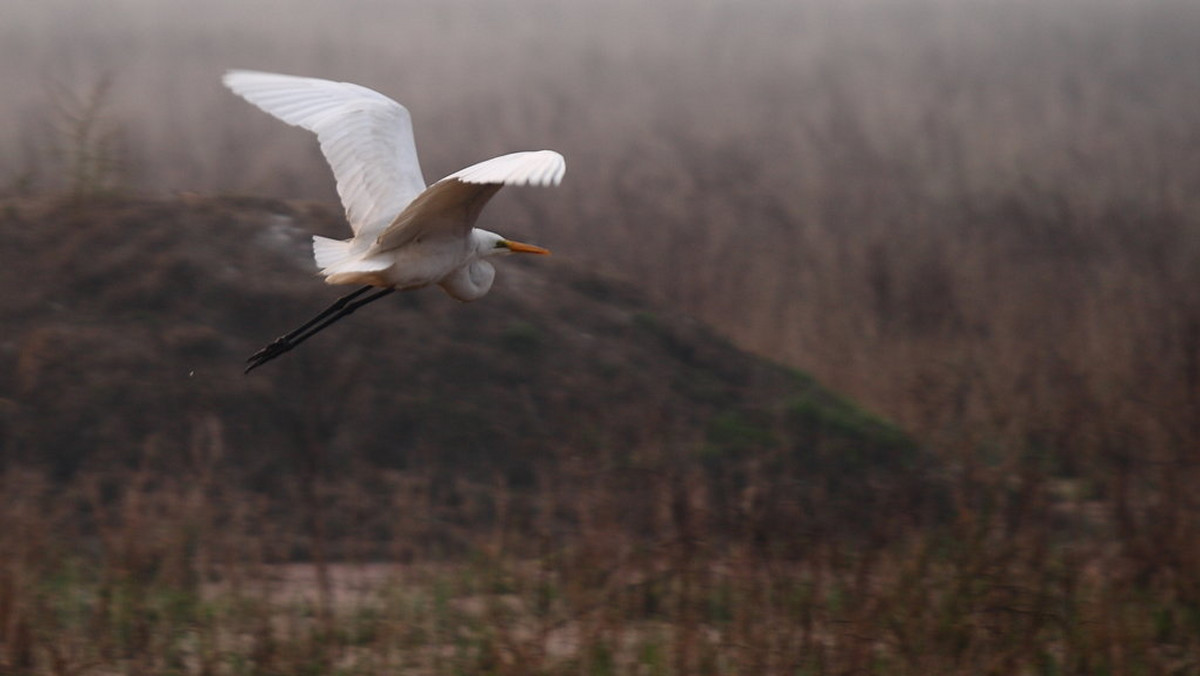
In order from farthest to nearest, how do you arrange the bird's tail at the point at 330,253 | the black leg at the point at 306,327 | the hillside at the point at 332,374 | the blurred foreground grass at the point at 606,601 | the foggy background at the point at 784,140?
the foggy background at the point at 784,140 < the hillside at the point at 332,374 < the black leg at the point at 306,327 < the bird's tail at the point at 330,253 < the blurred foreground grass at the point at 606,601

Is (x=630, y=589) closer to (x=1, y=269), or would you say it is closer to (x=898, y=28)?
(x=1, y=269)

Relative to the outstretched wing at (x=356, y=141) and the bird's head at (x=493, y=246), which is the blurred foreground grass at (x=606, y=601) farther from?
the outstretched wing at (x=356, y=141)

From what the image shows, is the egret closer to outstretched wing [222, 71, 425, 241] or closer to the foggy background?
outstretched wing [222, 71, 425, 241]

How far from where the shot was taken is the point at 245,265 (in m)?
6.90

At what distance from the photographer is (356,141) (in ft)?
15.6

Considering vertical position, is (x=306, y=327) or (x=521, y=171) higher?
(x=521, y=171)

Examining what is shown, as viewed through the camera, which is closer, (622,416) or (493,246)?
(493,246)

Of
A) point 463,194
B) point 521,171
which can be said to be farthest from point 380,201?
point 521,171

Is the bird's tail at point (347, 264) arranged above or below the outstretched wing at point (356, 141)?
below

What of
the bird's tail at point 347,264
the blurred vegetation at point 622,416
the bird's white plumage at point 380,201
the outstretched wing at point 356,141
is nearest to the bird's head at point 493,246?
the bird's white plumage at point 380,201

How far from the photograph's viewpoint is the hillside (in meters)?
6.10

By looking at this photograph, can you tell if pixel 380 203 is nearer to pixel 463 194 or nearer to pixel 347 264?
pixel 347 264

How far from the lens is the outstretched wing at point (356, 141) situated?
15.2 ft

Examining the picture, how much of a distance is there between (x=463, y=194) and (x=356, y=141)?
2.78ft
